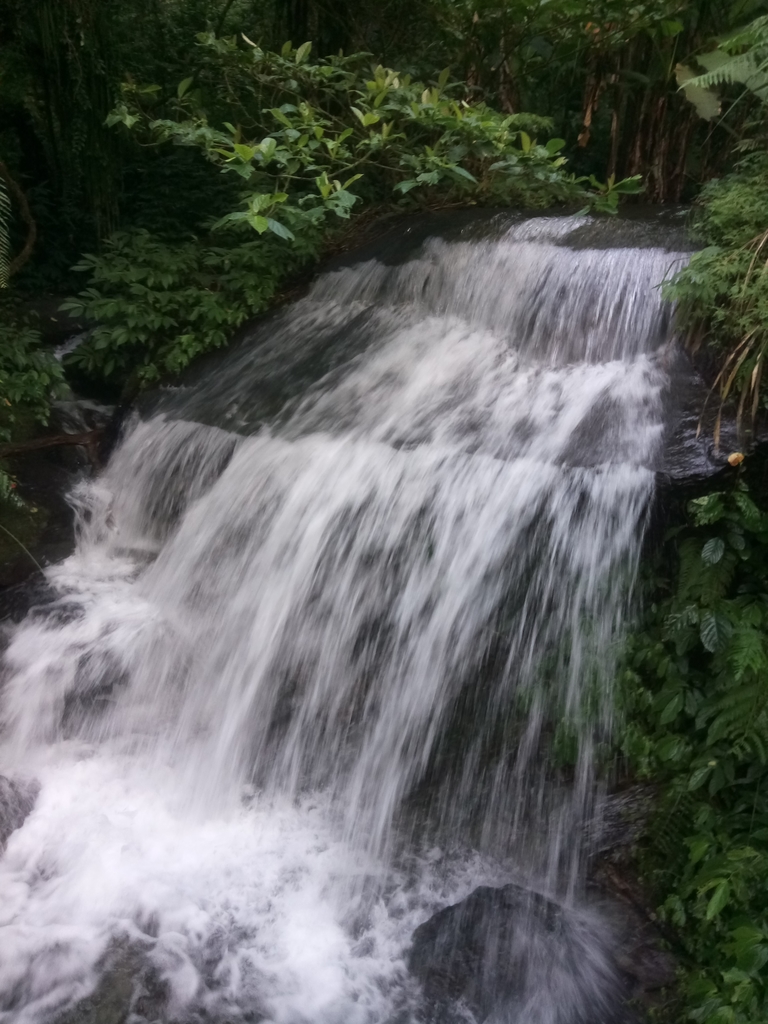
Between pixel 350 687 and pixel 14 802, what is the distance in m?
1.52

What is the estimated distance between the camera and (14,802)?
3.28 m

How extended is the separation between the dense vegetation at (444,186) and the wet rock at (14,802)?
1.64 meters

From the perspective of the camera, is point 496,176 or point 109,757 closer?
point 109,757

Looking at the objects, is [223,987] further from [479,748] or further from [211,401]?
[211,401]

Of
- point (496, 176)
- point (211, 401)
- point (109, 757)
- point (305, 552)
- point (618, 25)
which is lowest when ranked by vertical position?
point (109, 757)

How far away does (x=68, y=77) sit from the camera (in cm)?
502

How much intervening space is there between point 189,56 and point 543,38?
9.55 ft

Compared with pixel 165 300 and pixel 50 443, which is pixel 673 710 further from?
pixel 165 300

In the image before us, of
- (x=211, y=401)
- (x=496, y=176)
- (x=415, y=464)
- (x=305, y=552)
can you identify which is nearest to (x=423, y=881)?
(x=305, y=552)

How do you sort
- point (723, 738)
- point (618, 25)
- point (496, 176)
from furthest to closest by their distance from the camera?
1. point (618, 25)
2. point (496, 176)
3. point (723, 738)

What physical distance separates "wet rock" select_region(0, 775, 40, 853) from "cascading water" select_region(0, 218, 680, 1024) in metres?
0.07

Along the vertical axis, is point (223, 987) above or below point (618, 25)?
below

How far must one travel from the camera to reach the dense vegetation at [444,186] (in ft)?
8.80

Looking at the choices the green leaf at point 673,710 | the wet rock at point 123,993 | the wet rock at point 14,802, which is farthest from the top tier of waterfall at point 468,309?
the wet rock at point 123,993
